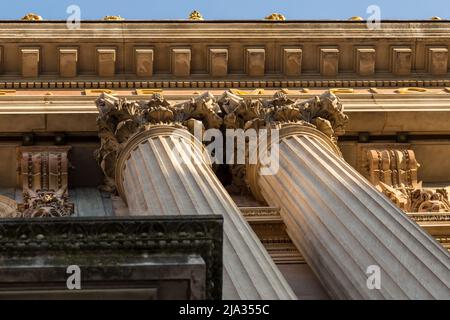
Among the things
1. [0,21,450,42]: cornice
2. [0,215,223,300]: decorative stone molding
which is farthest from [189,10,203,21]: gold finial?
[0,215,223,300]: decorative stone molding

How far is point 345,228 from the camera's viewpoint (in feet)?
85.9

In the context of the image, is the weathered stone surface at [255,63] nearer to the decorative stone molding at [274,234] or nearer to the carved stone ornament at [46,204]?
the carved stone ornament at [46,204]

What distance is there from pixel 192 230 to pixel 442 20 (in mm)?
23330

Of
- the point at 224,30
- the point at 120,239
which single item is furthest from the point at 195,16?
the point at 120,239

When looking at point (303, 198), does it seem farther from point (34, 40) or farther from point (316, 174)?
point (34, 40)

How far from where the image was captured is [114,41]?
123 ft

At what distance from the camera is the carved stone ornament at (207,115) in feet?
105

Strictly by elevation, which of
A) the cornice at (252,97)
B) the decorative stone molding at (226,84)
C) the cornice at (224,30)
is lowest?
the cornice at (252,97)

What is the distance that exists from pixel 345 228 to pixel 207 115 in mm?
7147

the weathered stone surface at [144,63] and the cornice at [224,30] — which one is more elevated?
the cornice at [224,30]

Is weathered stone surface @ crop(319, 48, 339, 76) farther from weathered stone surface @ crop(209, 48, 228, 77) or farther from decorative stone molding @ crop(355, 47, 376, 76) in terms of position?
weathered stone surface @ crop(209, 48, 228, 77)

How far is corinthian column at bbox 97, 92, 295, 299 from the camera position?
2252cm

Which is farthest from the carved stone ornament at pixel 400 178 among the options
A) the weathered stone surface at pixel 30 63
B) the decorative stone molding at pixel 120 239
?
the decorative stone molding at pixel 120 239

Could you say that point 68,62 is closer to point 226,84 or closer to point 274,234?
point 226,84
